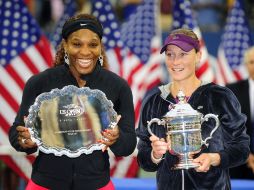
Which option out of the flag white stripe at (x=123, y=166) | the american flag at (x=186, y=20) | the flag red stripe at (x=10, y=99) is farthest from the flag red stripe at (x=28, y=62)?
the american flag at (x=186, y=20)

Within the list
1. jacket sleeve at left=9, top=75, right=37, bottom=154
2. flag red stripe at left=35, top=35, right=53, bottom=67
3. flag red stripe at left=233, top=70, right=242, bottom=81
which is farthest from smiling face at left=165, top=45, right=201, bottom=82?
flag red stripe at left=233, top=70, right=242, bottom=81

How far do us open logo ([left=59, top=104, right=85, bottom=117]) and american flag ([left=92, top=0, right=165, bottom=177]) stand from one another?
3.30 m

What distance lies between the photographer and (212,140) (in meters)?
3.41

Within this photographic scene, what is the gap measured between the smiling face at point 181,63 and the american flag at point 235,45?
4558 millimetres

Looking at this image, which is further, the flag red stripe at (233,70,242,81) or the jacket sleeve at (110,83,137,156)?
the flag red stripe at (233,70,242,81)

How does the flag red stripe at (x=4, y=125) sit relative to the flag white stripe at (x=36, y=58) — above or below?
below

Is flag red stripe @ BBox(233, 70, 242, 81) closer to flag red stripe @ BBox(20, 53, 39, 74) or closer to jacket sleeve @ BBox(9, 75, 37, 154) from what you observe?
flag red stripe @ BBox(20, 53, 39, 74)

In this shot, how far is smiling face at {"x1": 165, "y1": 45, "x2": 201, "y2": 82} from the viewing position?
343cm

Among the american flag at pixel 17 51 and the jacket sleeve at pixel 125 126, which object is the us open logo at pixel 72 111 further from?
the american flag at pixel 17 51

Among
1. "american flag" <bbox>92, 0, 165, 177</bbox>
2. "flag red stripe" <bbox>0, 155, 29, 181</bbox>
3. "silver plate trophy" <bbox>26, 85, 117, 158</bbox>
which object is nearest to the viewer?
"silver plate trophy" <bbox>26, 85, 117, 158</bbox>

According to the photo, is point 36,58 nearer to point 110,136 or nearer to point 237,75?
point 237,75

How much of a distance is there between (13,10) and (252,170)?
2748mm

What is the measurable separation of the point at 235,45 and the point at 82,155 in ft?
16.2

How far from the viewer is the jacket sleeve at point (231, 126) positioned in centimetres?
339
